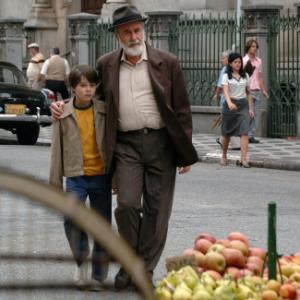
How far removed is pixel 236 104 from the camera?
1897 cm

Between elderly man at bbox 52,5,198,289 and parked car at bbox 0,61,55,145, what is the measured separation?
1562 centimetres

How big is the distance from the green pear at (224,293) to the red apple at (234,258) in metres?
1.17

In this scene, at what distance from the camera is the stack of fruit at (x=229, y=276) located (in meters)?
5.71

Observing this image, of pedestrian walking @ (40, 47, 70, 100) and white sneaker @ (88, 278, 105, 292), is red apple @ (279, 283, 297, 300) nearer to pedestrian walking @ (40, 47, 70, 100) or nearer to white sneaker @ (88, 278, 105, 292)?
white sneaker @ (88, 278, 105, 292)

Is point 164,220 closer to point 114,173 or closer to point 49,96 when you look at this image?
point 114,173

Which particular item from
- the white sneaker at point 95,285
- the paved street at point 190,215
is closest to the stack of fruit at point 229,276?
the paved street at point 190,215

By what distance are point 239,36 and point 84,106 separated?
58.4 feet

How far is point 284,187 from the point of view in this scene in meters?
16.6

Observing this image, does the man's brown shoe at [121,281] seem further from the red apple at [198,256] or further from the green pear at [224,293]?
the red apple at [198,256]

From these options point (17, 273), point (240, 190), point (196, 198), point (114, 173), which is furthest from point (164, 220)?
point (240, 190)

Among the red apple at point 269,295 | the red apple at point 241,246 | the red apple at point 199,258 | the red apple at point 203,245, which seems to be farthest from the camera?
the red apple at point 203,245

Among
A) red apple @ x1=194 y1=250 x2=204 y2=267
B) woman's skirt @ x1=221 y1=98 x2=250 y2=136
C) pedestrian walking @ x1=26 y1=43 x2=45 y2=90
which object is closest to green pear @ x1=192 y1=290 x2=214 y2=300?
red apple @ x1=194 y1=250 x2=204 y2=267

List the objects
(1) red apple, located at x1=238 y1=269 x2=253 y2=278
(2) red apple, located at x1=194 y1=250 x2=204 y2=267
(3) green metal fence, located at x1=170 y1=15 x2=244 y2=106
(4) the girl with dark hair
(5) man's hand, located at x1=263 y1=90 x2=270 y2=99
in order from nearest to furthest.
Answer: (1) red apple, located at x1=238 y1=269 x2=253 y2=278 < (2) red apple, located at x1=194 y1=250 x2=204 y2=267 < (4) the girl with dark hair < (5) man's hand, located at x1=263 y1=90 x2=270 y2=99 < (3) green metal fence, located at x1=170 y1=15 x2=244 y2=106

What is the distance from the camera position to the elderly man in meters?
7.99
